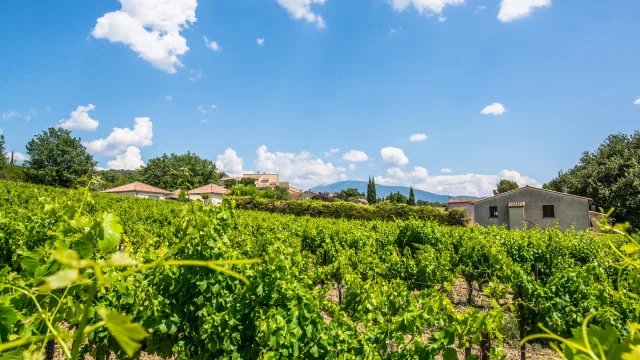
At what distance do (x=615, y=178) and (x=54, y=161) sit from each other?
171 ft

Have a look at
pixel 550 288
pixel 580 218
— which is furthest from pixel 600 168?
pixel 550 288

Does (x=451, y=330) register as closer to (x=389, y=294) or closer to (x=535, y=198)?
(x=389, y=294)

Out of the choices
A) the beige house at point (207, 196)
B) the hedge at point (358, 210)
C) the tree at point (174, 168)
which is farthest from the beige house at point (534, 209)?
the tree at point (174, 168)

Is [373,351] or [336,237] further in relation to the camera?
[336,237]

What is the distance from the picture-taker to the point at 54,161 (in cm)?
4003

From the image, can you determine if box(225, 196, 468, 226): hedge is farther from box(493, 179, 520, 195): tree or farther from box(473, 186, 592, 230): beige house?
box(493, 179, 520, 195): tree

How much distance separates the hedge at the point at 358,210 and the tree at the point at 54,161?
76.7 feet

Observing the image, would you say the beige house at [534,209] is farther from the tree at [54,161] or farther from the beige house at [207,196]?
the tree at [54,161]

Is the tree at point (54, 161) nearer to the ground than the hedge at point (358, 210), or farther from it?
farther from it

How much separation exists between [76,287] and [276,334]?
176cm

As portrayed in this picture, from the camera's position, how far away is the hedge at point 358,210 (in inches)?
846

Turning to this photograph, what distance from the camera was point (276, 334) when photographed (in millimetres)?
2723

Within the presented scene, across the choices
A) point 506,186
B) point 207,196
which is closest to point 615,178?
point 207,196

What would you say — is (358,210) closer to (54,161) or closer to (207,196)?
(207,196)
